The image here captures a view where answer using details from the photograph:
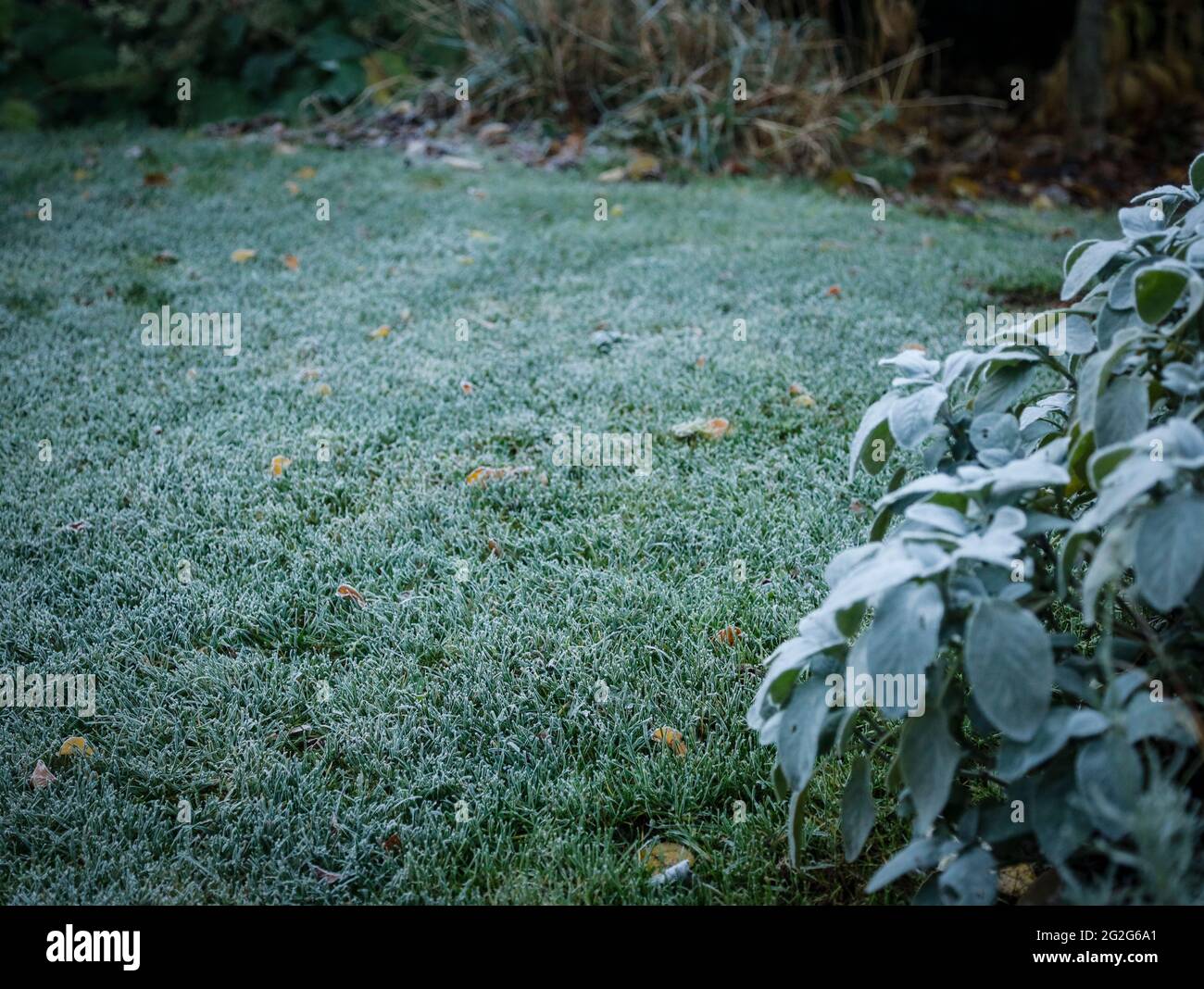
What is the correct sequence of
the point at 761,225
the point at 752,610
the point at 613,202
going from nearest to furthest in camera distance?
1. the point at 752,610
2. the point at 761,225
3. the point at 613,202

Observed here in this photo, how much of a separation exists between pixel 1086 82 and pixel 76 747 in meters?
8.12

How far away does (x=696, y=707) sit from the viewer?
1959mm

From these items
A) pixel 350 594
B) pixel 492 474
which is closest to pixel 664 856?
pixel 350 594

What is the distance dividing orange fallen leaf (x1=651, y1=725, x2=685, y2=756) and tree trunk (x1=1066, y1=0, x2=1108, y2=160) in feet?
23.9

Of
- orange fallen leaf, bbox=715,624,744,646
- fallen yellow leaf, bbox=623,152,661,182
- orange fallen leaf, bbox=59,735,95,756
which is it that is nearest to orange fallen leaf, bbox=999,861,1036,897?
orange fallen leaf, bbox=715,624,744,646

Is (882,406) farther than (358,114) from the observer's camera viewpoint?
No

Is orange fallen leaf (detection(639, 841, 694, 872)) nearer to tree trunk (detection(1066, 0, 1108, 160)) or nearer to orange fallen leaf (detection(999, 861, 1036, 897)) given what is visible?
orange fallen leaf (detection(999, 861, 1036, 897))

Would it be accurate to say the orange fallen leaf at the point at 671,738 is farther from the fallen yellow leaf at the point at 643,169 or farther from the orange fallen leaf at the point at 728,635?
the fallen yellow leaf at the point at 643,169

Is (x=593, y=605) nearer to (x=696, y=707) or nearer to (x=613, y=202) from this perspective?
(x=696, y=707)

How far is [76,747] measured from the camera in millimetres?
1857

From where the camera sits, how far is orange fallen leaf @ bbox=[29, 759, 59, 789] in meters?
1.78

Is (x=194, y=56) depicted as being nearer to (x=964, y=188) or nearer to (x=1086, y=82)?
(x=964, y=188)

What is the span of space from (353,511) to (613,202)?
3.67 metres
